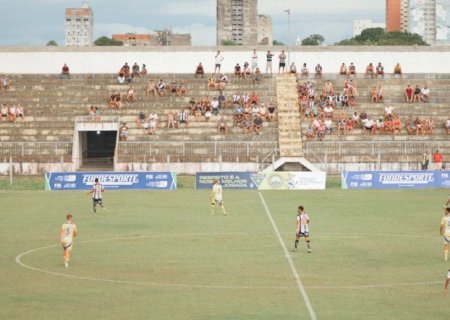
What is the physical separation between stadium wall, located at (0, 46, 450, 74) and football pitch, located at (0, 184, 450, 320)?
33.7 metres

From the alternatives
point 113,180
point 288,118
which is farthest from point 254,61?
point 113,180

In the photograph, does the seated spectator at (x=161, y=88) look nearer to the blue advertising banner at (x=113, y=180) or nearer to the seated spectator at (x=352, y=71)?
the seated spectator at (x=352, y=71)

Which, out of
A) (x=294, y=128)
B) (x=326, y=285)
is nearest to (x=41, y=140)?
(x=294, y=128)

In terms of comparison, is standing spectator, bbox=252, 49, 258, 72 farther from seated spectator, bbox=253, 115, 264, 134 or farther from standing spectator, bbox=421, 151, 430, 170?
standing spectator, bbox=421, 151, 430, 170

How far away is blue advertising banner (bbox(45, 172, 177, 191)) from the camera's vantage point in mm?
68250

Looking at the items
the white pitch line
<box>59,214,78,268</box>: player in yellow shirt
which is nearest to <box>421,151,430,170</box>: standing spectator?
the white pitch line

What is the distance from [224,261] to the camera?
3853 cm

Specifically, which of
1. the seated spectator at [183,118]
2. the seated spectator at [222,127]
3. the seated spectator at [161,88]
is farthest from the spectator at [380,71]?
the seated spectator at [183,118]

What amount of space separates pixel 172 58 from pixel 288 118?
1764 cm

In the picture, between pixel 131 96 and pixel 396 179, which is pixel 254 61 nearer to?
pixel 131 96

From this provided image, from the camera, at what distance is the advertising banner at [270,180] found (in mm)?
68125

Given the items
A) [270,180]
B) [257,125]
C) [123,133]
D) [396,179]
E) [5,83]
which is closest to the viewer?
[270,180]

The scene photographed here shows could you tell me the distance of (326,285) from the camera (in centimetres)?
3319

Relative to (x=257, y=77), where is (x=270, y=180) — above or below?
below
